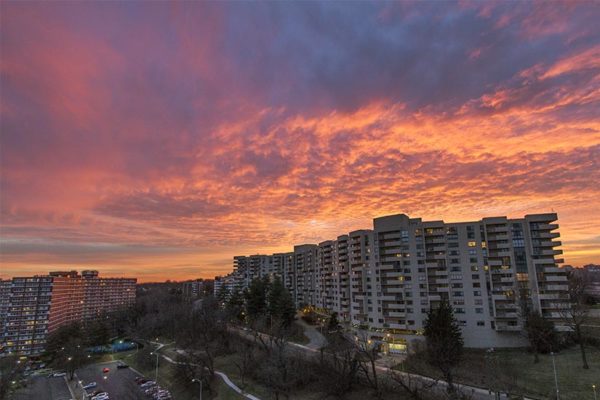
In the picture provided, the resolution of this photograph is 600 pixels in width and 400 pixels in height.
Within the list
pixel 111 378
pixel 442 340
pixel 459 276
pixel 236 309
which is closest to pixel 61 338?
pixel 111 378

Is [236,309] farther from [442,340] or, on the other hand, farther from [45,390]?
[442,340]

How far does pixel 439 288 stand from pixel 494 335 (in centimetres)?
1336

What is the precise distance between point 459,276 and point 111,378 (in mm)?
82315

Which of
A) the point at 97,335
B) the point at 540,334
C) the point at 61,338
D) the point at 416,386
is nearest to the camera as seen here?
the point at 416,386

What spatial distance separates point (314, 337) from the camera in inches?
3278

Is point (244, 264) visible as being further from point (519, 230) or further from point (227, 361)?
point (519, 230)

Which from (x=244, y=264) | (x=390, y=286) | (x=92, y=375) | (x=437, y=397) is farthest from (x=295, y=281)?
(x=437, y=397)

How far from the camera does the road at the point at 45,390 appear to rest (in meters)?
68.7

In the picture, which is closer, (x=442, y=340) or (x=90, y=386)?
(x=442, y=340)

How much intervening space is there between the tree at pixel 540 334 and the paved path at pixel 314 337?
38.4 metres

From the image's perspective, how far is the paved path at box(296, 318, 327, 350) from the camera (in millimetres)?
74881

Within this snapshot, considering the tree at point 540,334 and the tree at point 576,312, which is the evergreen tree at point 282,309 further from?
the tree at point 576,312

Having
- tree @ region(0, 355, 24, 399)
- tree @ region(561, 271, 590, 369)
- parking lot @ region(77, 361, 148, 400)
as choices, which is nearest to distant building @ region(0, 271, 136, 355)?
parking lot @ region(77, 361, 148, 400)

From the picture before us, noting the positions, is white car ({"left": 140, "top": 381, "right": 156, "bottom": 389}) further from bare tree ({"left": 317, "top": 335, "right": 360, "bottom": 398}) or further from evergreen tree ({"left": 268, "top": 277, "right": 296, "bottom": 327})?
bare tree ({"left": 317, "top": 335, "right": 360, "bottom": 398})
